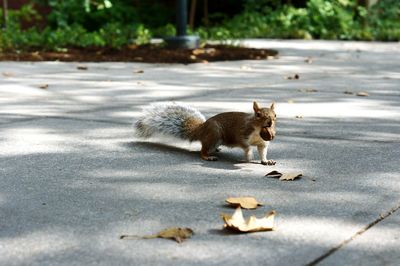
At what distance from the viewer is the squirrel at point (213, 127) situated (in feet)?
12.8

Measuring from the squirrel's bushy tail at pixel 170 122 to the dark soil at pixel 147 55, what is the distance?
17.2ft

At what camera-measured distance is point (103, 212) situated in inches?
117

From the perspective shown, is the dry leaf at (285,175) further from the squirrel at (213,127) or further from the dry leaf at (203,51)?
the dry leaf at (203,51)

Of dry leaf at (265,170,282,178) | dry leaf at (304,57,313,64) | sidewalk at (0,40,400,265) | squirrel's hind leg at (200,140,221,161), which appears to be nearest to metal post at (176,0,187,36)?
dry leaf at (304,57,313,64)

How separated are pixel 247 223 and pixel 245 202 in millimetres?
300

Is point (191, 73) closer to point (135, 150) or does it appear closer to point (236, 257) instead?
point (135, 150)

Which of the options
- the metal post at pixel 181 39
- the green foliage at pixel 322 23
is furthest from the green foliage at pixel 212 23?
the metal post at pixel 181 39

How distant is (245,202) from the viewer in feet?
10.1

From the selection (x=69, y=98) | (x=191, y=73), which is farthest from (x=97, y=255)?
(x=191, y=73)

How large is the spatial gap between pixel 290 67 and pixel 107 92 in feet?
10.9

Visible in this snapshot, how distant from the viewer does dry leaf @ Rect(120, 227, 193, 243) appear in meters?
2.63

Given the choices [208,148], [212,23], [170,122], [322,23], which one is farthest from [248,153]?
[212,23]

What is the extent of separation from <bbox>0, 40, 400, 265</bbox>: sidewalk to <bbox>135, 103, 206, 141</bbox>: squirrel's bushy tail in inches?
4.6

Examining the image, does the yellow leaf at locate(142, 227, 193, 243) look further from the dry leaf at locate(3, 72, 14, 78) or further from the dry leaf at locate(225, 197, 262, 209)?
the dry leaf at locate(3, 72, 14, 78)
